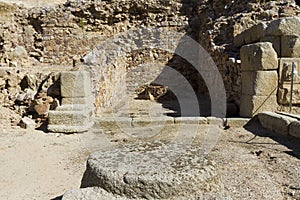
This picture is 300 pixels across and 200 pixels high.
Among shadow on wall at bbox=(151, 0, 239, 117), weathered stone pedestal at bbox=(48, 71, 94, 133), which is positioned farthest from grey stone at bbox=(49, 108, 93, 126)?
shadow on wall at bbox=(151, 0, 239, 117)

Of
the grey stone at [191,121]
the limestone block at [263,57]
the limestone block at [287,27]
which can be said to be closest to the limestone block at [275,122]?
the limestone block at [263,57]

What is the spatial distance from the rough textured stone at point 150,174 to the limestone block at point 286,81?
141 inches

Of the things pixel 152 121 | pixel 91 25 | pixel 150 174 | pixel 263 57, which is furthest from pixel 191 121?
pixel 91 25

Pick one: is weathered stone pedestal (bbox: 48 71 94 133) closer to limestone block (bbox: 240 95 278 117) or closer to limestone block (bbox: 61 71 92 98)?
limestone block (bbox: 61 71 92 98)

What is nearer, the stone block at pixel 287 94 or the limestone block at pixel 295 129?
the limestone block at pixel 295 129

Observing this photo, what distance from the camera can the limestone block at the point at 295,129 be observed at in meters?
4.27

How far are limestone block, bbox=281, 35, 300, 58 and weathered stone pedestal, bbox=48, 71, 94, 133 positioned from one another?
4.29 metres

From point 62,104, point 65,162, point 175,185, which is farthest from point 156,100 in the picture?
point 175,185

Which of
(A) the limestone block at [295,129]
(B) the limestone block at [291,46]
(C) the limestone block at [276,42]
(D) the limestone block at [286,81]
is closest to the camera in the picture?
(A) the limestone block at [295,129]

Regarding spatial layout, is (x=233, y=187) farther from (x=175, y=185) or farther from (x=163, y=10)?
(x=163, y=10)

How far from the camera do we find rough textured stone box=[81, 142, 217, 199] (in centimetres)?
226

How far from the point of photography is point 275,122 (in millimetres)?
4926

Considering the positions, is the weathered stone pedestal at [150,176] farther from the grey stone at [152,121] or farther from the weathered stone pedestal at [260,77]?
the weathered stone pedestal at [260,77]

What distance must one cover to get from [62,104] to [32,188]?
299cm
